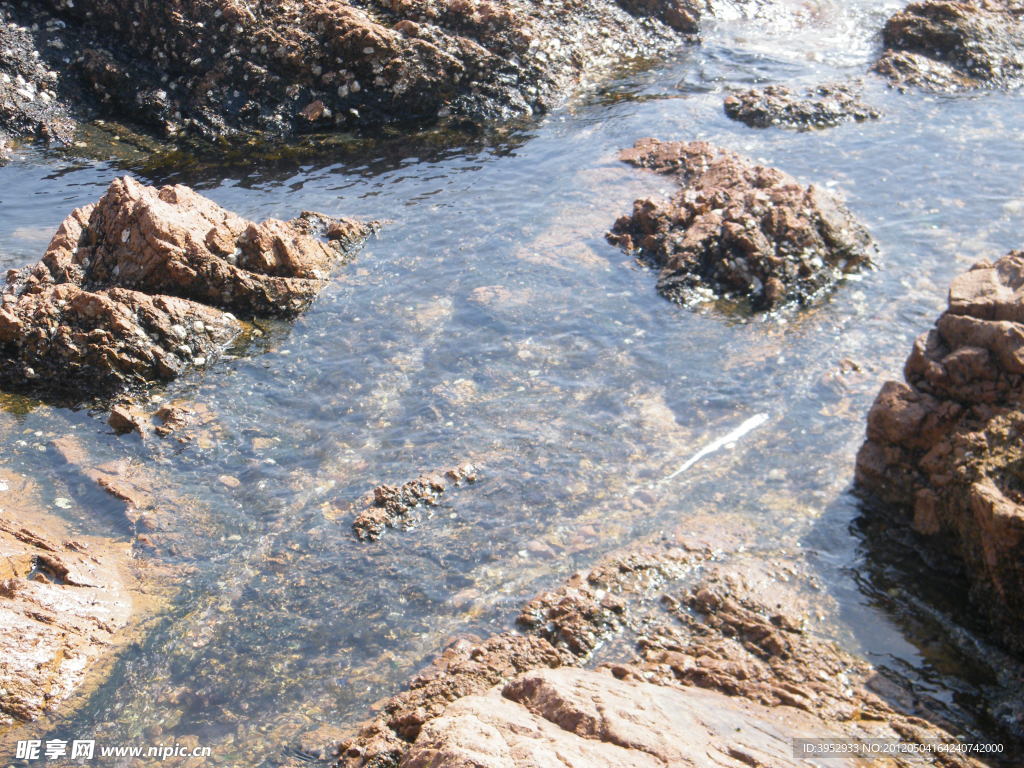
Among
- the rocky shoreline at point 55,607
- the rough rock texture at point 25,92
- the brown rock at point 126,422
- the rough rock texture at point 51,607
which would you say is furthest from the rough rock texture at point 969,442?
the rough rock texture at point 25,92

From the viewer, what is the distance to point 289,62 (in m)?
13.9

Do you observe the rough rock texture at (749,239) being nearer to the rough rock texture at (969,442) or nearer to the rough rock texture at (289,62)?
the rough rock texture at (969,442)

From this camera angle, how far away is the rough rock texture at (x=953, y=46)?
1493 cm

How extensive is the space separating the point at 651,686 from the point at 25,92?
13639 mm

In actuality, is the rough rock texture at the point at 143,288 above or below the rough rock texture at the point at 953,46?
below

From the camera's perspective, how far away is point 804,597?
20.6 ft

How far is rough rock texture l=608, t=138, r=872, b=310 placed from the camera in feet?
32.4

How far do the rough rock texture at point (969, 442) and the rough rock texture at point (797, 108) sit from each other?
271 inches

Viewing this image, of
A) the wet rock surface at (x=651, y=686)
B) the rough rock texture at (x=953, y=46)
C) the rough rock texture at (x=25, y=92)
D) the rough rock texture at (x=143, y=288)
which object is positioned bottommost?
the wet rock surface at (x=651, y=686)

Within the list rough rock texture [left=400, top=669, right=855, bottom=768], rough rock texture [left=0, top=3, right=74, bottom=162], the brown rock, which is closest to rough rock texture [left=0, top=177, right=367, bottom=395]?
the brown rock

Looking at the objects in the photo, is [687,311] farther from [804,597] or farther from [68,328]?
[68,328]

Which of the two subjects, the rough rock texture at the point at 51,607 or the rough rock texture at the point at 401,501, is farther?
the rough rock texture at the point at 401,501

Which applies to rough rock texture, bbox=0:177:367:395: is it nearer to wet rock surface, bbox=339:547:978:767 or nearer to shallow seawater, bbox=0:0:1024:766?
shallow seawater, bbox=0:0:1024:766

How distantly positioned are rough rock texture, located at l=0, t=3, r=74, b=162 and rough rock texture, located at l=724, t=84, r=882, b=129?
1065cm
